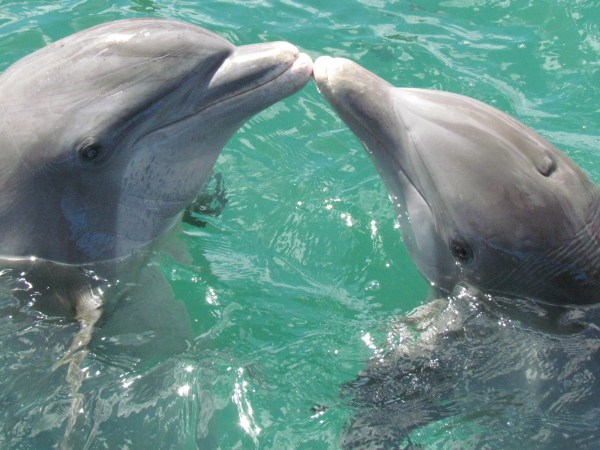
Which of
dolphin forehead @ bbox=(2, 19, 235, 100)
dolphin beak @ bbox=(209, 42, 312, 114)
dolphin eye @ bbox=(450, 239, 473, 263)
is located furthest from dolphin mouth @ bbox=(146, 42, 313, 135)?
dolphin eye @ bbox=(450, 239, 473, 263)

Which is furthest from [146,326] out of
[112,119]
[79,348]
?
[112,119]

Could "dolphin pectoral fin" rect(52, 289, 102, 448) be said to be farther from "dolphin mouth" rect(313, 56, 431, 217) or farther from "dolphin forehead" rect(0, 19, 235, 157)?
"dolphin mouth" rect(313, 56, 431, 217)

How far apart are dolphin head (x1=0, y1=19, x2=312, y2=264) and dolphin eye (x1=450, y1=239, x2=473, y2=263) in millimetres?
1574

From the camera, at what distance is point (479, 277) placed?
576 centimetres

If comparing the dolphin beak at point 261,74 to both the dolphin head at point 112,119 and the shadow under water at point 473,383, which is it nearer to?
the dolphin head at point 112,119

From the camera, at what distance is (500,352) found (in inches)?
233

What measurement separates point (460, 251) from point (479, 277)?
28 centimetres

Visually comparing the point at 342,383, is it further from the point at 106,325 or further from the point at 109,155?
the point at 109,155

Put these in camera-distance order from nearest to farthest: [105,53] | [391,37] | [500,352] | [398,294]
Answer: [105,53] → [500,352] → [398,294] → [391,37]

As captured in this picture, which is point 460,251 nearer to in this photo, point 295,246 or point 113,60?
point 295,246

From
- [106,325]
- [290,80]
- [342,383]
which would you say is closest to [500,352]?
[342,383]

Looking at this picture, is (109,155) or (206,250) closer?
(109,155)

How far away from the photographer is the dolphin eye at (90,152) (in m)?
5.51

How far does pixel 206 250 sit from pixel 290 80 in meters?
2.25
